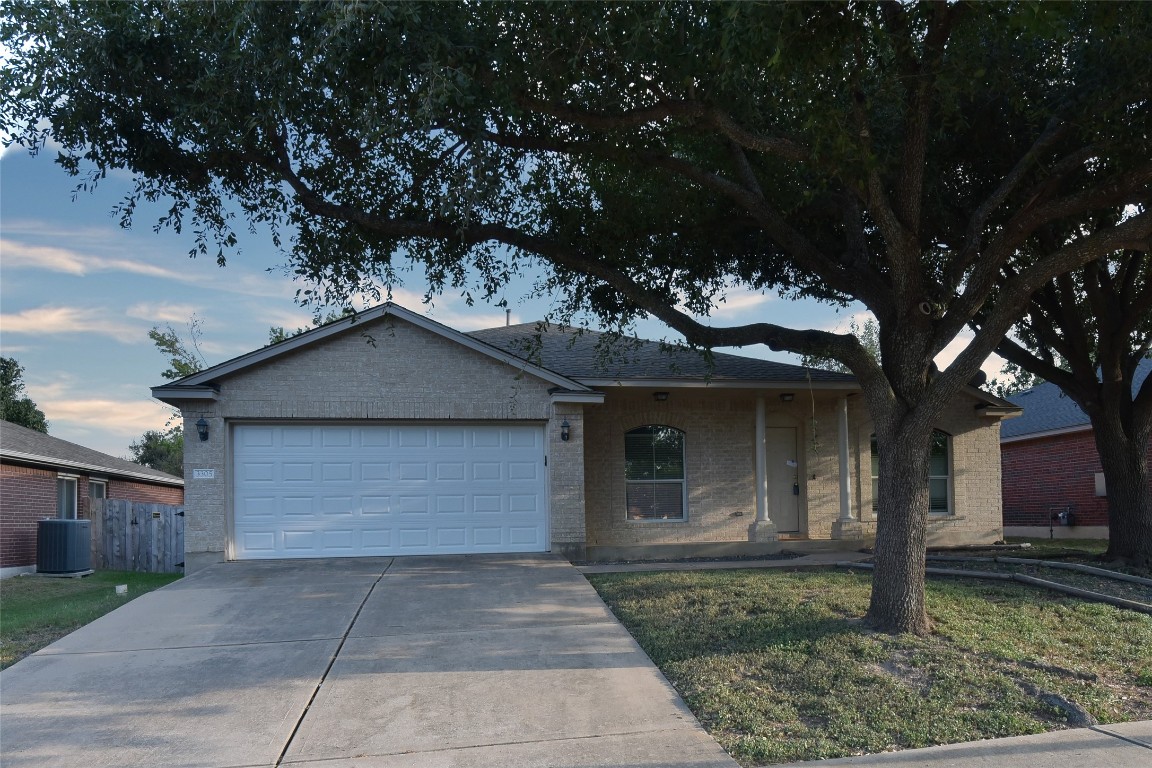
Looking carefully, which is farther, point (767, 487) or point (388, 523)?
point (767, 487)

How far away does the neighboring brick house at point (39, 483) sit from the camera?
18156mm

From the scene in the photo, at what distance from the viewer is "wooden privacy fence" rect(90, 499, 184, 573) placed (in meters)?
18.2

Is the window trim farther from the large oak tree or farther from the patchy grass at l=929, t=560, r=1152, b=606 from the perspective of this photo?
the large oak tree

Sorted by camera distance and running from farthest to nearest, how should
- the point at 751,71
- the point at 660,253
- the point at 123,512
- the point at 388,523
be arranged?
the point at 123,512
the point at 388,523
the point at 660,253
the point at 751,71

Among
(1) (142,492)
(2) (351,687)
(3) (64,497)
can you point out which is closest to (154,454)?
(1) (142,492)

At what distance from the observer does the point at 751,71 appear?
8492 millimetres

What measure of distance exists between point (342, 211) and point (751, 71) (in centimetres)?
518

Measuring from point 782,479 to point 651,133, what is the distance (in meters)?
8.47

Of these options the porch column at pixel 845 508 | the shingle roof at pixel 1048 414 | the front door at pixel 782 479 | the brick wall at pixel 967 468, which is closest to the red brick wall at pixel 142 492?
the front door at pixel 782 479

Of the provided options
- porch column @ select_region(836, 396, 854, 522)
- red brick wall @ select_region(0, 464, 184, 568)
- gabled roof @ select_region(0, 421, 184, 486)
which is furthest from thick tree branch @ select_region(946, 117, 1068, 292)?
red brick wall @ select_region(0, 464, 184, 568)

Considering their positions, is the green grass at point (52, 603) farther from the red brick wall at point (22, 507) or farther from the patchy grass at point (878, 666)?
the patchy grass at point (878, 666)

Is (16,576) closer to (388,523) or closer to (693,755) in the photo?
(388,523)

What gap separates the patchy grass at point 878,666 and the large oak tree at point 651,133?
35.9 inches

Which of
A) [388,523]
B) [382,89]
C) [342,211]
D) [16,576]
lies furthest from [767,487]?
[16,576]
